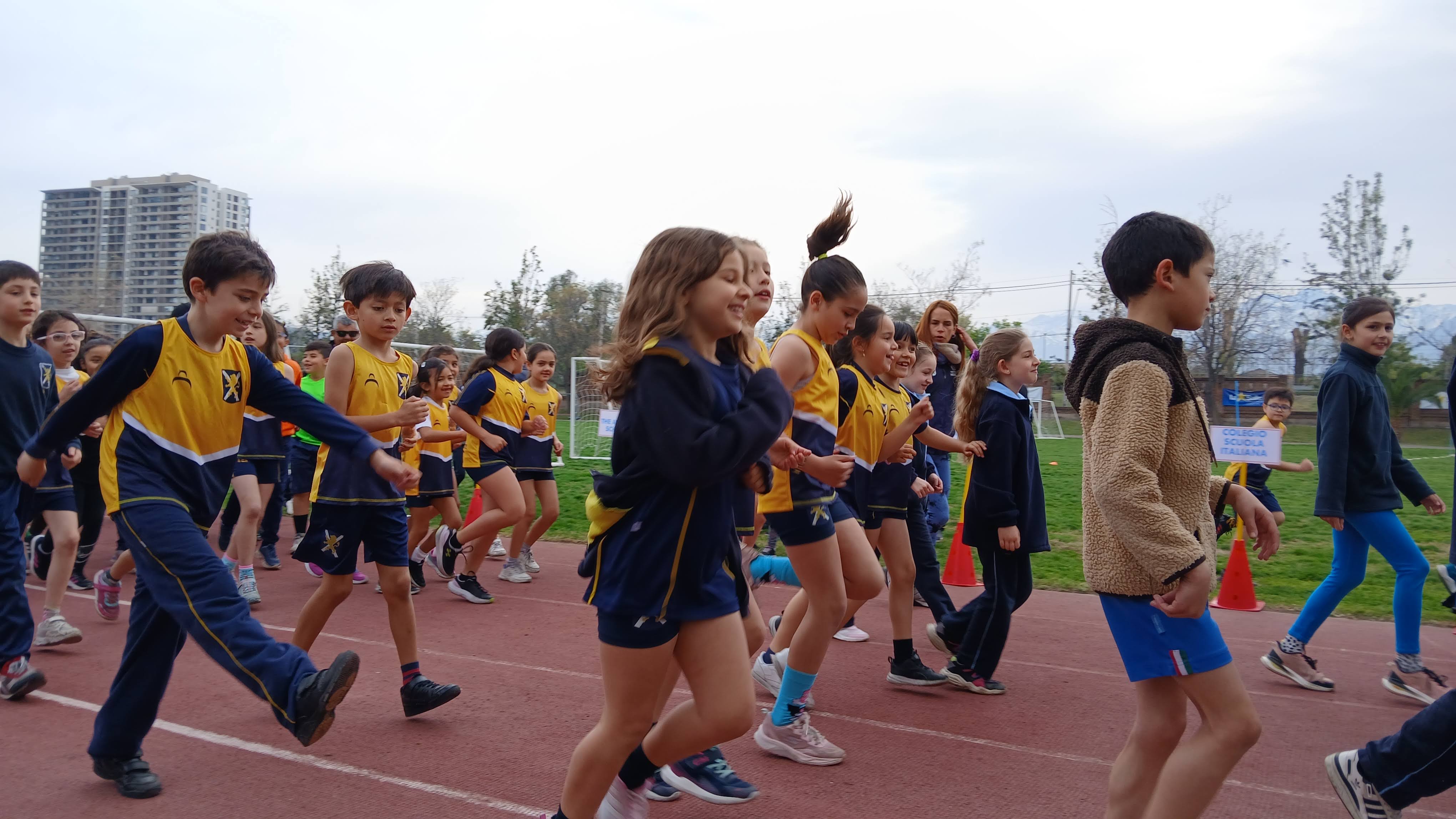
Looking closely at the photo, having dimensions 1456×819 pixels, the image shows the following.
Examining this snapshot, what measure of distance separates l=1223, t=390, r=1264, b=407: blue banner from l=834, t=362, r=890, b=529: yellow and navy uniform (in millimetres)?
34512

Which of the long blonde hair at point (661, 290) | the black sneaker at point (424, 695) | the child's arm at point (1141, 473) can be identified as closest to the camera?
the child's arm at point (1141, 473)

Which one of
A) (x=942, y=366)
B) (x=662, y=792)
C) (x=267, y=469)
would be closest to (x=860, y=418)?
(x=662, y=792)

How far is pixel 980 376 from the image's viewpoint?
18.7 feet

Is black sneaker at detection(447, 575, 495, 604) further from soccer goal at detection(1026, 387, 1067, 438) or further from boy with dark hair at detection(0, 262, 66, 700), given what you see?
soccer goal at detection(1026, 387, 1067, 438)

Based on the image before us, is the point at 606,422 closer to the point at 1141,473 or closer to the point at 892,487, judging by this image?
the point at 892,487

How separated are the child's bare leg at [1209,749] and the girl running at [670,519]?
1.14 meters

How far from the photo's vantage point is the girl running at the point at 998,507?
17.7 feet

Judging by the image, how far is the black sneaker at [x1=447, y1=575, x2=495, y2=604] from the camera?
7.95 m

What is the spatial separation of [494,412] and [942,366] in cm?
381

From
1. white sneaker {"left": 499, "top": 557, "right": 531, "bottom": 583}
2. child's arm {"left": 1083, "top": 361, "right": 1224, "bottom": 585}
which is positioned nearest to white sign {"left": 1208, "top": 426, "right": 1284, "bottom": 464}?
white sneaker {"left": 499, "top": 557, "right": 531, "bottom": 583}

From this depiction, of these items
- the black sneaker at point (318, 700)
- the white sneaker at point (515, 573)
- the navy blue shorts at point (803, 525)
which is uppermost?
the navy blue shorts at point (803, 525)

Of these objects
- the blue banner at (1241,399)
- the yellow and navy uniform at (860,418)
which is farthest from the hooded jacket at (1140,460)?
the blue banner at (1241,399)

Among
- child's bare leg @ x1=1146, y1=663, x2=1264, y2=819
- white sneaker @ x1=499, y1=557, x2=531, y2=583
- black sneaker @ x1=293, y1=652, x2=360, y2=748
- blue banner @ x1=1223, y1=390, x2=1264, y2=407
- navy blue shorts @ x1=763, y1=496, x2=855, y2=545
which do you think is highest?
blue banner @ x1=1223, y1=390, x2=1264, y2=407

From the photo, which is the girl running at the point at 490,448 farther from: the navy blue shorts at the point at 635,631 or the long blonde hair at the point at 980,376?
the navy blue shorts at the point at 635,631
